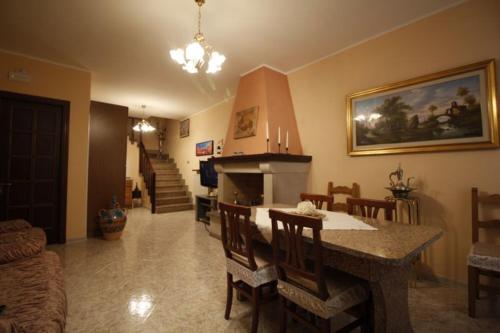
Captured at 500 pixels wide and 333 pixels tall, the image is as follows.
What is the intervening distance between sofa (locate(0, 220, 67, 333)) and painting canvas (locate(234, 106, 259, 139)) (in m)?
2.81

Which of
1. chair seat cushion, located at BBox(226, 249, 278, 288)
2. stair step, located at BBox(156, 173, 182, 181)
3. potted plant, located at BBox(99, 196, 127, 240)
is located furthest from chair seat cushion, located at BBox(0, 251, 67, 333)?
stair step, located at BBox(156, 173, 182, 181)

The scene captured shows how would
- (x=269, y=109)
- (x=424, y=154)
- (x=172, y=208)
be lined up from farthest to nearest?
1. (x=172, y=208)
2. (x=269, y=109)
3. (x=424, y=154)

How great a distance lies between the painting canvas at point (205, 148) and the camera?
5.92 meters

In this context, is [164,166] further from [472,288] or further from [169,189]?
[472,288]

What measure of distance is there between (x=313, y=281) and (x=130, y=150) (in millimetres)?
8158

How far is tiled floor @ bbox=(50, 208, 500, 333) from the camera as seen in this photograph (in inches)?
67.7

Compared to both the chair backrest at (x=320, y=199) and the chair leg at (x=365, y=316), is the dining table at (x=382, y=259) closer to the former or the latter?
the chair leg at (x=365, y=316)

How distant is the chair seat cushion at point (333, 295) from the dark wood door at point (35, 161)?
3801 millimetres

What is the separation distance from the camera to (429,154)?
8.07ft

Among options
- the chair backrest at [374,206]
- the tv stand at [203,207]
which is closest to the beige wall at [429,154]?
the chair backrest at [374,206]

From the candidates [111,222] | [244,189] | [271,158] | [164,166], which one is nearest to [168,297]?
[271,158]

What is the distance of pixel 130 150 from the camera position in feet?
26.1

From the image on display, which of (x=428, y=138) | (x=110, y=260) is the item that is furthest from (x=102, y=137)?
(x=428, y=138)

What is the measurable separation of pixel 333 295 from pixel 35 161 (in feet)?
14.1
